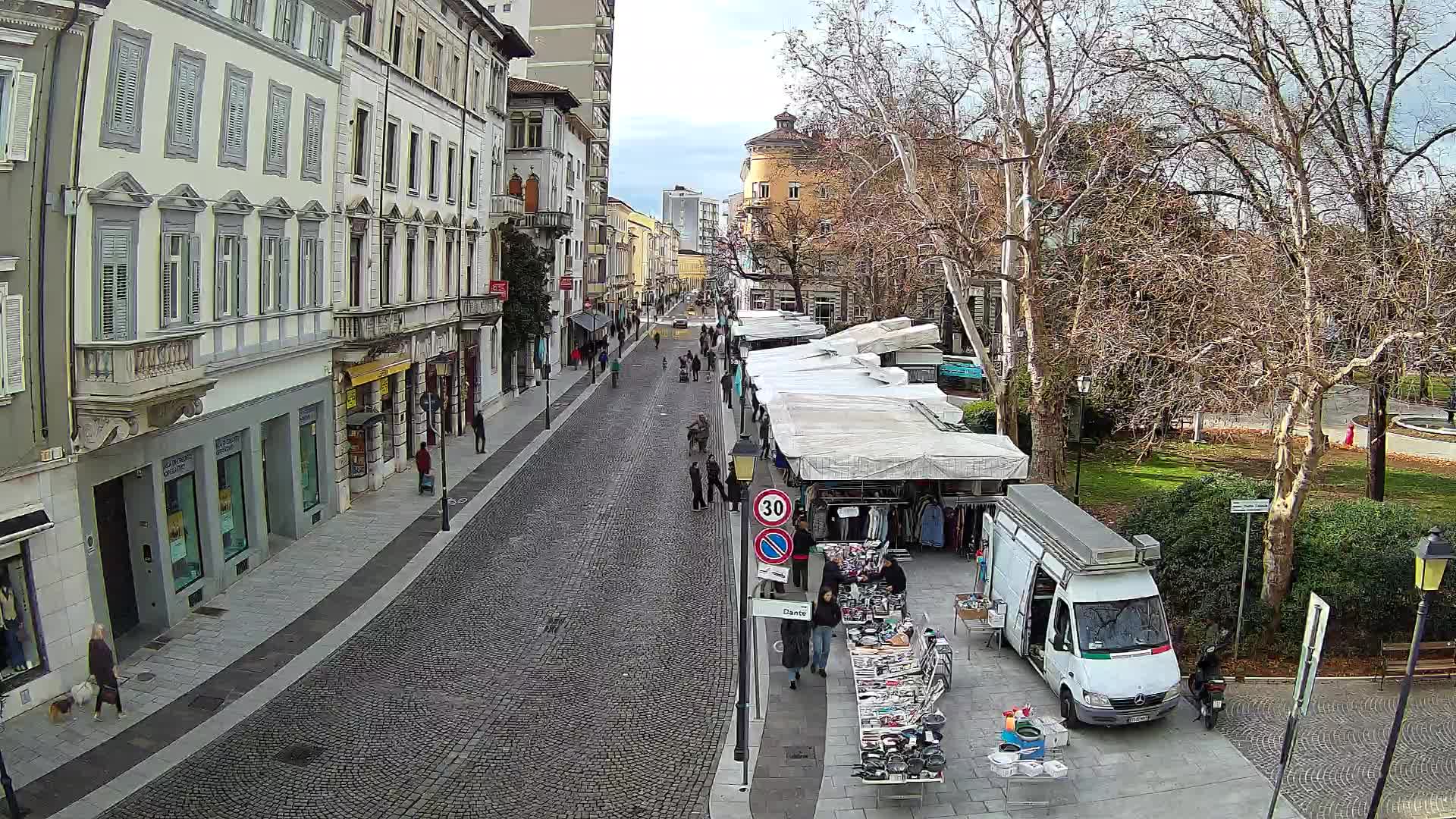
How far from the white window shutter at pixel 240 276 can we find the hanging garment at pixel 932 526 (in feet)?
43.5

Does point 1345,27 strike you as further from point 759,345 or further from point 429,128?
point 759,345

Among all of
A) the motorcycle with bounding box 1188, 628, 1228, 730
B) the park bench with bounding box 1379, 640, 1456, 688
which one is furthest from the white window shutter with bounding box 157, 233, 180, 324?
the park bench with bounding box 1379, 640, 1456, 688

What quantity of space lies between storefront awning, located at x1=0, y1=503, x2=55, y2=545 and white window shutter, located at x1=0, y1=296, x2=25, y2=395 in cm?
147

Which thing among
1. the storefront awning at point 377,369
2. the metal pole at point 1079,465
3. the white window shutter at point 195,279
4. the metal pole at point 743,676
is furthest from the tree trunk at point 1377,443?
the storefront awning at point 377,369

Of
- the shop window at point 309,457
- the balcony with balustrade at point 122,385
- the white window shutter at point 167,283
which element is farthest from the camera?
the shop window at point 309,457

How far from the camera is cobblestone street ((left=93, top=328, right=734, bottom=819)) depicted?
37.6 ft

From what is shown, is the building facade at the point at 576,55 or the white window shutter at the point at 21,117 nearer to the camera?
the white window shutter at the point at 21,117

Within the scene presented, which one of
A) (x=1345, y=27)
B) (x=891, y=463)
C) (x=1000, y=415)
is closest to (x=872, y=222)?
(x=1000, y=415)

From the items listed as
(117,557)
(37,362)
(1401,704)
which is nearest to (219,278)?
(117,557)

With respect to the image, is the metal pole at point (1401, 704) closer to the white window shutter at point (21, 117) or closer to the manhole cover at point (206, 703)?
the manhole cover at point (206, 703)

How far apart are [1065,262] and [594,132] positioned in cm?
4661

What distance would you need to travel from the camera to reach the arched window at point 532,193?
163ft

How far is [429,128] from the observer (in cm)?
3080

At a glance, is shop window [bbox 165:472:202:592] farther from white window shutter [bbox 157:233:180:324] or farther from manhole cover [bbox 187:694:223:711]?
manhole cover [bbox 187:694:223:711]
